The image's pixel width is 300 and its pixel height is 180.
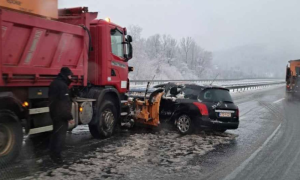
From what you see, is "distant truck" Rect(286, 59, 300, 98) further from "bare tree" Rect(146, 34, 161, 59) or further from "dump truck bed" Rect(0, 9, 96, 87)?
"bare tree" Rect(146, 34, 161, 59)

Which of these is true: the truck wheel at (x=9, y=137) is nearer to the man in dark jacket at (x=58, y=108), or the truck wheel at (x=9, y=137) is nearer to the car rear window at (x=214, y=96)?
the man in dark jacket at (x=58, y=108)

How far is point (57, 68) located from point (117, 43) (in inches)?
93.2

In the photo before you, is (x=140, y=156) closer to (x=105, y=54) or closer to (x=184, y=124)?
(x=184, y=124)

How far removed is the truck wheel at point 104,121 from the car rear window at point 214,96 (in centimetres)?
256

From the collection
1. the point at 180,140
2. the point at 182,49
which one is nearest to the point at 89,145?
the point at 180,140

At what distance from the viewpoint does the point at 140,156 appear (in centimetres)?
600

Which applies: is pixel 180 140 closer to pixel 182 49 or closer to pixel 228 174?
pixel 228 174

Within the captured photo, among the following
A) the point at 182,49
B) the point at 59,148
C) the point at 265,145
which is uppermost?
the point at 182,49

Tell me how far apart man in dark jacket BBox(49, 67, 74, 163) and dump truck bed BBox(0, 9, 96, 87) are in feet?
2.06

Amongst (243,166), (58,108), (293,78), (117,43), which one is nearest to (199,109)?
(243,166)

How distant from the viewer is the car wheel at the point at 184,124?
27.4ft

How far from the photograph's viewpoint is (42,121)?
5926 millimetres

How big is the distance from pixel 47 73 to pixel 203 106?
4292 millimetres

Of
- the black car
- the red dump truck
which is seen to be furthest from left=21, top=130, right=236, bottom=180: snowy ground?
the red dump truck
